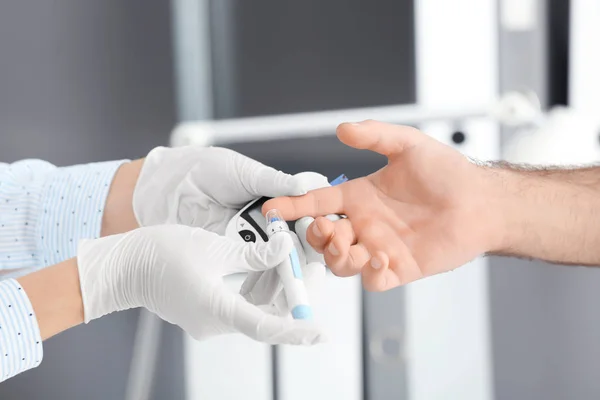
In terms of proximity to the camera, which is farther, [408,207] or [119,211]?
[119,211]

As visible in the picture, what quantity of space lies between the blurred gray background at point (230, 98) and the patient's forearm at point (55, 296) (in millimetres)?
883

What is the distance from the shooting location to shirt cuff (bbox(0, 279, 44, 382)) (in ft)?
2.16

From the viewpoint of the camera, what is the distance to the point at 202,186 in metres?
0.85

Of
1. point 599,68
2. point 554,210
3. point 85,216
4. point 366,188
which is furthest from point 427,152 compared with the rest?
point 599,68

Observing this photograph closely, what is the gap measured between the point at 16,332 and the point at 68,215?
0.25 m

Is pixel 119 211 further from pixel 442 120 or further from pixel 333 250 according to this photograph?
pixel 442 120

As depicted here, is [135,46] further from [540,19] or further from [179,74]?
[540,19]

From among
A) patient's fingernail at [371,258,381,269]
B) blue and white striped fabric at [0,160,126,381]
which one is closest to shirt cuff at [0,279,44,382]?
blue and white striped fabric at [0,160,126,381]

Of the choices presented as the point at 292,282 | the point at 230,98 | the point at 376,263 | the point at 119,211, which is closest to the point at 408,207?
the point at 376,263

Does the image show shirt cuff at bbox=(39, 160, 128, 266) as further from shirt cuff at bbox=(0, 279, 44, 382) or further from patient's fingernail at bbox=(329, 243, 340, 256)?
patient's fingernail at bbox=(329, 243, 340, 256)

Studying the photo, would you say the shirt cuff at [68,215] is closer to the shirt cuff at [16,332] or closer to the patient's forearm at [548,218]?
the shirt cuff at [16,332]

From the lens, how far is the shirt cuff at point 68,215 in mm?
893

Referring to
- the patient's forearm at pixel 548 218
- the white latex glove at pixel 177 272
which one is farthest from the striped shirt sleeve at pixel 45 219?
the patient's forearm at pixel 548 218

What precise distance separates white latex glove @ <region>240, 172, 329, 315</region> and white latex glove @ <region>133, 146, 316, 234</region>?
0.04 metres
